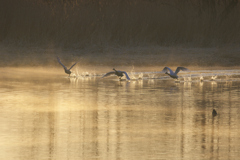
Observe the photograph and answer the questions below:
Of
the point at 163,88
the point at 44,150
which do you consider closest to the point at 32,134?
the point at 44,150

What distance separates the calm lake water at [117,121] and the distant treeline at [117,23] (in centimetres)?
1310

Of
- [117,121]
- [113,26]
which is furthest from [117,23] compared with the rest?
[117,121]

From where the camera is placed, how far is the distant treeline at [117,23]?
1207 inches

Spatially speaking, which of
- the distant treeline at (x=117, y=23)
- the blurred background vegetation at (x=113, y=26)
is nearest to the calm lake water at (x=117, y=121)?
the blurred background vegetation at (x=113, y=26)

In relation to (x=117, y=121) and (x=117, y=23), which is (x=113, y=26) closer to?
(x=117, y=23)

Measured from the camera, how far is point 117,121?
1054cm

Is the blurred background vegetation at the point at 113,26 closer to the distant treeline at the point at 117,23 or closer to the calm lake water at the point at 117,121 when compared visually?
the distant treeline at the point at 117,23

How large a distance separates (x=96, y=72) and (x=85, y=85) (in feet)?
17.0

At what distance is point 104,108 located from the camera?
12219 mm

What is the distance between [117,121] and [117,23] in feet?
76.3

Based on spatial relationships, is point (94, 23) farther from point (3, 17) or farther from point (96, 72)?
point (96, 72)

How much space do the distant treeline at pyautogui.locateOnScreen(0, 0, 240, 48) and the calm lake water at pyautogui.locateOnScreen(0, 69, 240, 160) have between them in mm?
13096

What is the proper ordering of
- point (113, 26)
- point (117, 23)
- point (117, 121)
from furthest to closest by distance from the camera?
point (117, 23) < point (113, 26) < point (117, 121)

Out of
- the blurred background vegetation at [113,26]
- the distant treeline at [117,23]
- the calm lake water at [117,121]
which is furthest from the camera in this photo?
the distant treeline at [117,23]
